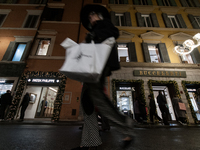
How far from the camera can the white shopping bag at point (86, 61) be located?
0.86 metres

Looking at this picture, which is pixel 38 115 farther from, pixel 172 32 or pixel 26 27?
pixel 172 32

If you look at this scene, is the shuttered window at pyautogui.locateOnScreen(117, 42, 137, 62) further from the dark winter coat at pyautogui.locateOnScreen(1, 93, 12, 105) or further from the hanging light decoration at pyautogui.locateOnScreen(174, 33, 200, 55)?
the dark winter coat at pyautogui.locateOnScreen(1, 93, 12, 105)

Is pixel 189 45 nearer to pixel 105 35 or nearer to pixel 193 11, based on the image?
pixel 193 11

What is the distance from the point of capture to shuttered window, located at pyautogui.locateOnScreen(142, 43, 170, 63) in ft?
29.3

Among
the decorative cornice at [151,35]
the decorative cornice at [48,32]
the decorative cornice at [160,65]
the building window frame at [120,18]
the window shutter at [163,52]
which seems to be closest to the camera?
the decorative cornice at [160,65]

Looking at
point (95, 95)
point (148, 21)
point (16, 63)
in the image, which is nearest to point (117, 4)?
point (148, 21)

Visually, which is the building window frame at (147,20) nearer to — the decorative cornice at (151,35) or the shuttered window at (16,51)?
the decorative cornice at (151,35)

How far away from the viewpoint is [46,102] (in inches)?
337

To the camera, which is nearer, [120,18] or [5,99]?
[5,99]

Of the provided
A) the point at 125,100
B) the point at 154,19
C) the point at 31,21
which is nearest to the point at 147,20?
the point at 154,19

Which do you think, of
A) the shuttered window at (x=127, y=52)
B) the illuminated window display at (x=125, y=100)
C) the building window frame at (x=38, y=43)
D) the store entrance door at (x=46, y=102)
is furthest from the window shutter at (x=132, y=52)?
the building window frame at (x=38, y=43)

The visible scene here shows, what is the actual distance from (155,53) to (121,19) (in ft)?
15.9

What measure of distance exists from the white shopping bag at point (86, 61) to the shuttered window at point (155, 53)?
8777 millimetres

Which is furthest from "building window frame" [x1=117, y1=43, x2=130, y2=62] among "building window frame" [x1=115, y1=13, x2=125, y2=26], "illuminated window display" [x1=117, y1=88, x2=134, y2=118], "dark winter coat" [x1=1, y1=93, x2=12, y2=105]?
"dark winter coat" [x1=1, y1=93, x2=12, y2=105]
